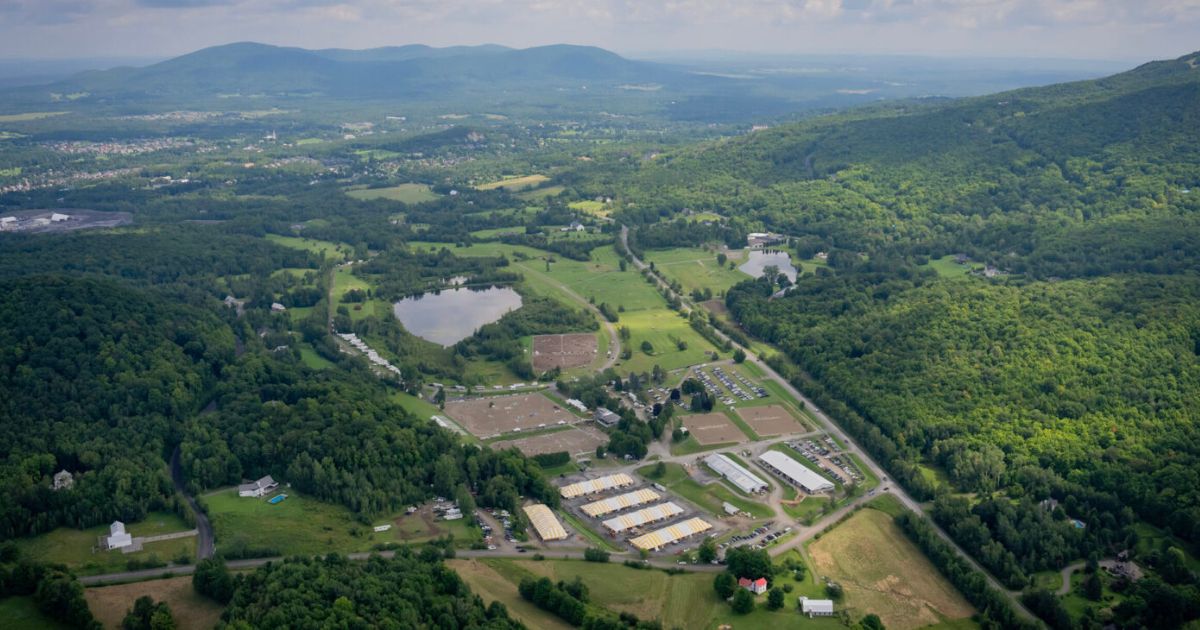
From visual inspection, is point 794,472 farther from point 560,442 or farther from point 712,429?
point 560,442

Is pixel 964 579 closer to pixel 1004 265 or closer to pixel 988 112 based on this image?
pixel 1004 265

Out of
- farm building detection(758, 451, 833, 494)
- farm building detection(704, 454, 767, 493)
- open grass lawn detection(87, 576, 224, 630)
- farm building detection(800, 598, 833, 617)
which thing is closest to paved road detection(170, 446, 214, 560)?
open grass lawn detection(87, 576, 224, 630)

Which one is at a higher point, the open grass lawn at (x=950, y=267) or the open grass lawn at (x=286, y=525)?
the open grass lawn at (x=950, y=267)

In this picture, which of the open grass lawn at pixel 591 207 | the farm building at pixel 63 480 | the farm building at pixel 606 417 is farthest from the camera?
the open grass lawn at pixel 591 207

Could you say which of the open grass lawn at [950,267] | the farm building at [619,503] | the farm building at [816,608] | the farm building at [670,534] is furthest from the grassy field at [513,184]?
the farm building at [816,608]

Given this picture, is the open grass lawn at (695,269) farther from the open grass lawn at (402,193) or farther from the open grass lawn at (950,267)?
the open grass lawn at (402,193)

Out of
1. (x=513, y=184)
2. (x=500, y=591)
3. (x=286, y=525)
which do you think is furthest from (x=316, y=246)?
(x=500, y=591)
